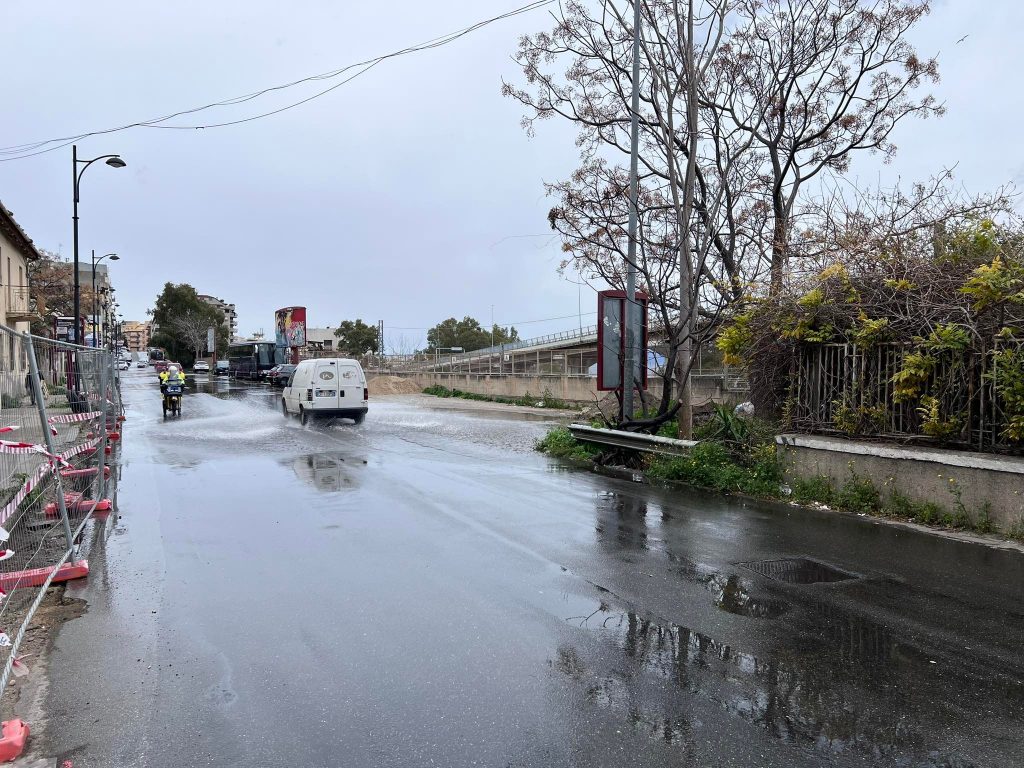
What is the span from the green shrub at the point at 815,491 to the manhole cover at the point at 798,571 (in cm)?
280

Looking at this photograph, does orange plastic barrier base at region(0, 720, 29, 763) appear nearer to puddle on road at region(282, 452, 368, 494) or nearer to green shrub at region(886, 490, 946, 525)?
puddle on road at region(282, 452, 368, 494)

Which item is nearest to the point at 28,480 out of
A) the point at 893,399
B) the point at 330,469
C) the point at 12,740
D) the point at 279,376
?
the point at 12,740

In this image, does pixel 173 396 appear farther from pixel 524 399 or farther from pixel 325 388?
pixel 524 399

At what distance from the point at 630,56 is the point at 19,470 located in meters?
15.6

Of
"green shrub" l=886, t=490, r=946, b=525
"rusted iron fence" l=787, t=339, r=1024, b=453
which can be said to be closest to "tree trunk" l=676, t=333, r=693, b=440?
"rusted iron fence" l=787, t=339, r=1024, b=453

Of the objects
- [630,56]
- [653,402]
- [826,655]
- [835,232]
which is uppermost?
[630,56]

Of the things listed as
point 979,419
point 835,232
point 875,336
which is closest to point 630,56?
point 835,232

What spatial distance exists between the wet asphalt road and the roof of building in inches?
1195

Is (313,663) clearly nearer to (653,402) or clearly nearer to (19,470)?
(19,470)

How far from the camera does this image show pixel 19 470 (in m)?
5.29

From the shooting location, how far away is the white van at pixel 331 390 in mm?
21297

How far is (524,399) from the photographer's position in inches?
1305

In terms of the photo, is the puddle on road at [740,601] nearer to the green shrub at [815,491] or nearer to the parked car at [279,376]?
the green shrub at [815,491]

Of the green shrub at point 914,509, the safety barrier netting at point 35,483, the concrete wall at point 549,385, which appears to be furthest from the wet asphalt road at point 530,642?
the concrete wall at point 549,385
